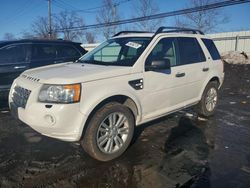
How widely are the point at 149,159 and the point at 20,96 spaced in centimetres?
214

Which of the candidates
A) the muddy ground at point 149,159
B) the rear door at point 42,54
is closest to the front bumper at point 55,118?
the muddy ground at point 149,159

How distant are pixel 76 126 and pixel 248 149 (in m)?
2.83

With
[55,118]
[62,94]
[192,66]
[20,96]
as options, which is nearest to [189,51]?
[192,66]

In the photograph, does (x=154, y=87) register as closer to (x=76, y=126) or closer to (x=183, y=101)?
(x=183, y=101)

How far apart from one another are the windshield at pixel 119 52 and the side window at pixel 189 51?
0.86 metres

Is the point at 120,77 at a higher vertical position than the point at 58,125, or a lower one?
higher

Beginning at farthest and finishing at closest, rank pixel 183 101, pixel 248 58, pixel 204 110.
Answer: pixel 248 58
pixel 204 110
pixel 183 101

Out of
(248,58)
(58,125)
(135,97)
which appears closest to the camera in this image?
(58,125)

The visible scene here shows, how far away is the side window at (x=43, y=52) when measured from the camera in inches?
248

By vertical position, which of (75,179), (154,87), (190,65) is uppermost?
(190,65)

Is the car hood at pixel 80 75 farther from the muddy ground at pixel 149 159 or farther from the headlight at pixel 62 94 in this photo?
the muddy ground at pixel 149 159

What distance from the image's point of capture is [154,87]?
13.1 feet

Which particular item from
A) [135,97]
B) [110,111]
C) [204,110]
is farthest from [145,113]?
[204,110]

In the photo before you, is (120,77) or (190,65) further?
(190,65)
